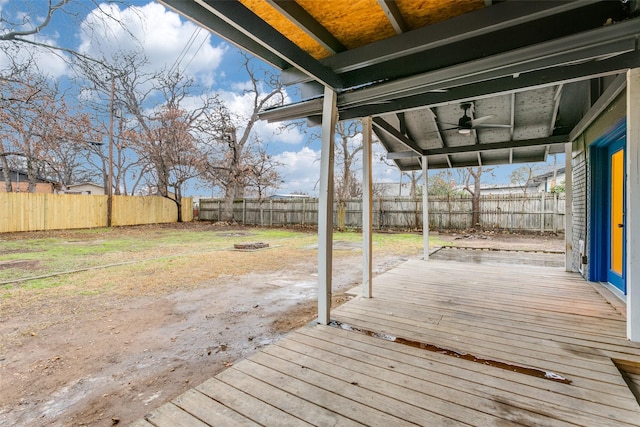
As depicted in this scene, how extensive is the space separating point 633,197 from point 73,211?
1683 centimetres

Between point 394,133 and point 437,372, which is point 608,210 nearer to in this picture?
point 394,133

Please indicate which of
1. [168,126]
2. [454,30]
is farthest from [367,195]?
[168,126]

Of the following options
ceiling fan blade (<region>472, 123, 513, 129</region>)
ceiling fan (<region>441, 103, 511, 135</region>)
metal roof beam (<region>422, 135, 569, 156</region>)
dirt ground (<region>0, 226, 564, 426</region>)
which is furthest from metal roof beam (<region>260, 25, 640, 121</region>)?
metal roof beam (<region>422, 135, 569, 156</region>)

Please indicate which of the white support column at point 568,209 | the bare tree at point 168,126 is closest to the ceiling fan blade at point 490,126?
the white support column at point 568,209

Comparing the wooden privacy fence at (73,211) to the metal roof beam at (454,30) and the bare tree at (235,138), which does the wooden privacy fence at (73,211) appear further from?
the metal roof beam at (454,30)

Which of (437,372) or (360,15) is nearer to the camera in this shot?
(437,372)

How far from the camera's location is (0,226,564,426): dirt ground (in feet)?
5.96

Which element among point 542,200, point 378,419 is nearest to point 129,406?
point 378,419

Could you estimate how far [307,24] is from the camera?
2.07 m

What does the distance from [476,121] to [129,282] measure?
5873mm

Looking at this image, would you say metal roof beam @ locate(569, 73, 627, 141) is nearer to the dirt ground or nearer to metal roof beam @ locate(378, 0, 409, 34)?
metal roof beam @ locate(378, 0, 409, 34)

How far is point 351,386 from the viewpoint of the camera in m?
1.72

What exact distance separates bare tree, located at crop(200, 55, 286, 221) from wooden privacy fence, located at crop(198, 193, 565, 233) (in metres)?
1.31

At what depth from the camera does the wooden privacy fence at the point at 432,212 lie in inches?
446
